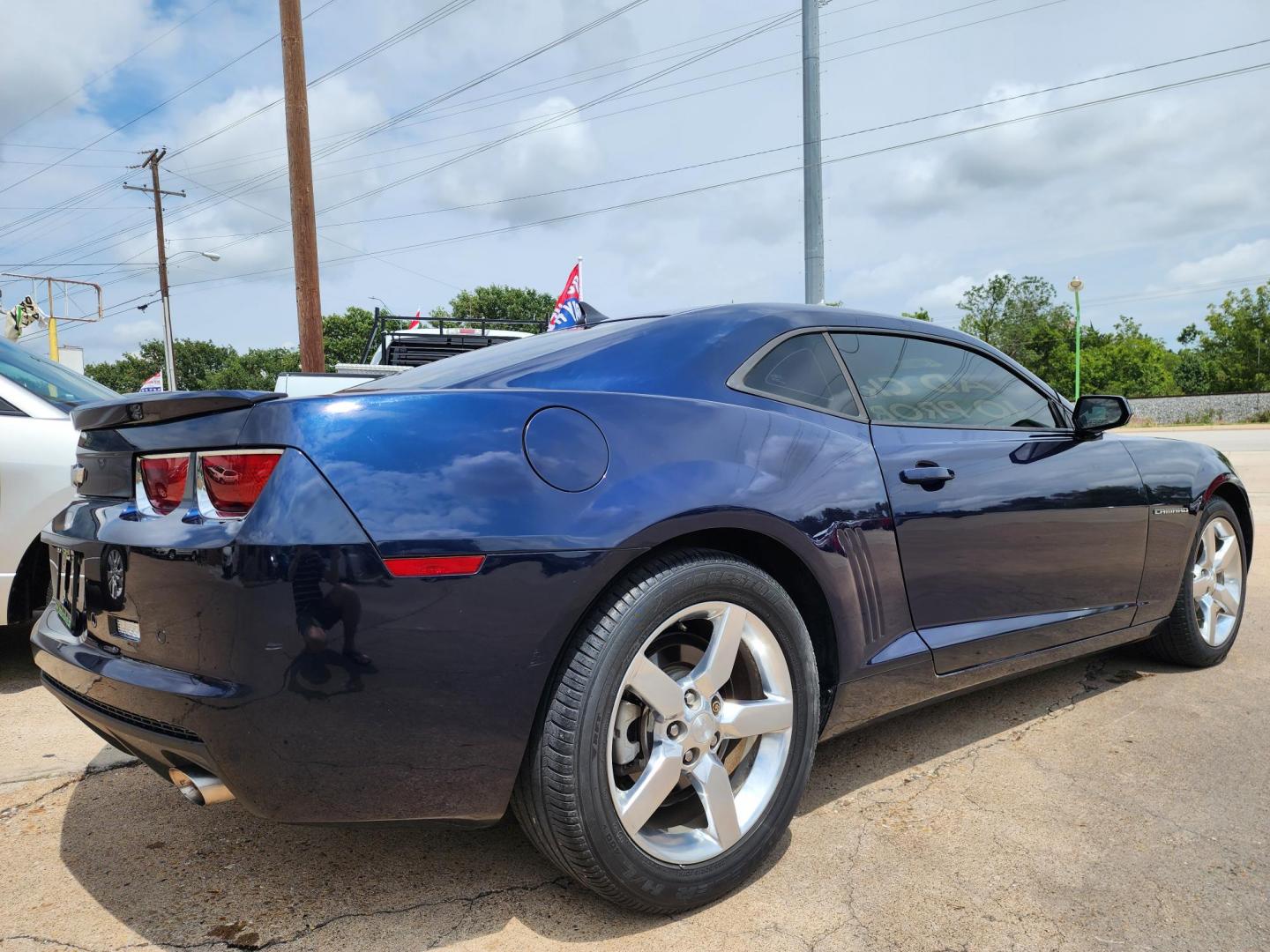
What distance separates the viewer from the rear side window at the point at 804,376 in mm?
2443

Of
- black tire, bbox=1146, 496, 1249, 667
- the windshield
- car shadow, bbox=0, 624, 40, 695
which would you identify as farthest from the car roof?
car shadow, bbox=0, 624, 40, 695

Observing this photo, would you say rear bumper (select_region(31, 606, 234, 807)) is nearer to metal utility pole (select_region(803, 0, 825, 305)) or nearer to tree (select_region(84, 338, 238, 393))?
metal utility pole (select_region(803, 0, 825, 305))

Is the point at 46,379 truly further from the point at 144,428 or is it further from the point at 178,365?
the point at 178,365

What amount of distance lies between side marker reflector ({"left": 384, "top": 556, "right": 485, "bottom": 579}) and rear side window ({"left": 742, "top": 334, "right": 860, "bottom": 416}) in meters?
0.94

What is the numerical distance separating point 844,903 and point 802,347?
4.73 feet

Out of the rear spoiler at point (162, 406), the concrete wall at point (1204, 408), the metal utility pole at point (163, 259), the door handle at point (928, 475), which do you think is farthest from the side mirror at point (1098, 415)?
the concrete wall at point (1204, 408)

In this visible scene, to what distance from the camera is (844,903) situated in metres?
2.09

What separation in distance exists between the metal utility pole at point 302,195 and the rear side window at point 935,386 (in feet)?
28.3

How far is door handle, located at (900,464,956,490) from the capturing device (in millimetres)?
2561

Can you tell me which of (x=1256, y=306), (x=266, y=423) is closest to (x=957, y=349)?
(x=266, y=423)

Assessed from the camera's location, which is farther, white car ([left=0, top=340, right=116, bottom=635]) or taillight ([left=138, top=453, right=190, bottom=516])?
white car ([left=0, top=340, right=116, bottom=635])

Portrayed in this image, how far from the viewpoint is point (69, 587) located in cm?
221

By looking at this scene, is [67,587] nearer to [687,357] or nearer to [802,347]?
[687,357]

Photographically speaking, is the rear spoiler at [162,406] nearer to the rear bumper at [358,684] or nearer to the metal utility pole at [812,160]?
the rear bumper at [358,684]
